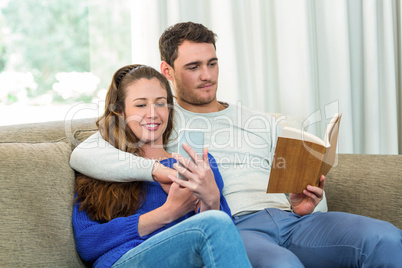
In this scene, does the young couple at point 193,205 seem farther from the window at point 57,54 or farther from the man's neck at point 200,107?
the window at point 57,54

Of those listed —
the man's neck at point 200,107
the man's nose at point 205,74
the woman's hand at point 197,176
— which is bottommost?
the woman's hand at point 197,176

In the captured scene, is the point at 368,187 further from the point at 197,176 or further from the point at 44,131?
the point at 44,131

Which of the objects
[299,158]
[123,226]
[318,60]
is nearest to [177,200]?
[123,226]

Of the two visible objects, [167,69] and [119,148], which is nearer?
[119,148]

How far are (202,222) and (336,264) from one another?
20.0 inches

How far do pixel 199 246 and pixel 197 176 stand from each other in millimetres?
259

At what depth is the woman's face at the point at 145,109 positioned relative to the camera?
1555mm

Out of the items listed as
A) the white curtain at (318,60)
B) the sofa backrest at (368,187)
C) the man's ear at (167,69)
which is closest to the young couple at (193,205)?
the man's ear at (167,69)

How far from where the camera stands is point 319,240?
56.5 inches

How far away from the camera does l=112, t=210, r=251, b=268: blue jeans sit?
109 cm

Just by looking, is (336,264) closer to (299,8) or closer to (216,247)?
(216,247)

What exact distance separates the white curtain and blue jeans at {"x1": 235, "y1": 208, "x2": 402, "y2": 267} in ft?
3.48

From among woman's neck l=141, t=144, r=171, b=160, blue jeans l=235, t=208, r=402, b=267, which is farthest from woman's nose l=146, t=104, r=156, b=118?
blue jeans l=235, t=208, r=402, b=267

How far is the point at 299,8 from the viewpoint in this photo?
252cm
